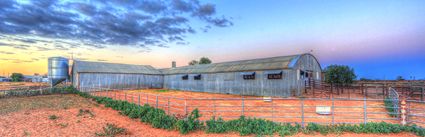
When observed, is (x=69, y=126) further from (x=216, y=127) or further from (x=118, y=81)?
(x=118, y=81)

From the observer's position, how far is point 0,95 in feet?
57.1

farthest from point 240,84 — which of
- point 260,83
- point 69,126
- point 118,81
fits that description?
point 118,81

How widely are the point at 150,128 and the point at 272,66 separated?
13975 mm

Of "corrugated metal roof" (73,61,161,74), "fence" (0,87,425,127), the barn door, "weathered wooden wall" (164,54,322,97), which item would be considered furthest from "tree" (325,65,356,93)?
"corrugated metal roof" (73,61,161,74)

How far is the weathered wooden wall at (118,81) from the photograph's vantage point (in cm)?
2427

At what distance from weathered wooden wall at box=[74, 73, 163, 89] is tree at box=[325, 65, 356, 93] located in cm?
2663

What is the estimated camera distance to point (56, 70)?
26.6 m

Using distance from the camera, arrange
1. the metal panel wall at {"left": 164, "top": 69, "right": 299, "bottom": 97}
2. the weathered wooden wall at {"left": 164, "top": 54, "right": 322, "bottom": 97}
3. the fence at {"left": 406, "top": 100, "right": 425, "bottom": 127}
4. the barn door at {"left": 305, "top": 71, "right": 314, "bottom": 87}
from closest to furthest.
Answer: the fence at {"left": 406, "top": 100, "right": 425, "bottom": 127} < the weathered wooden wall at {"left": 164, "top": 54, "right": 322, "bottom": 97} < the metal panel wall at {"left": 164, "top": 69, "right": 299, "bottom": 97} < the barn door at {"left": 305, "top": 71, "right": 314, "bottom": 87}

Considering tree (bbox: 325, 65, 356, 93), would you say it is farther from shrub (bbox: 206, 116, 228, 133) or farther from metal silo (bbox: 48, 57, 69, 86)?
metal silo (bbox: 48, 57, 69, 86)

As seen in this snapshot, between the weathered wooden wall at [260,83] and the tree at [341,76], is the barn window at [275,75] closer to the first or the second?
the weathered wooden wall at [260,83]

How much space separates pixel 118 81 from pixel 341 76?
97.9 ft

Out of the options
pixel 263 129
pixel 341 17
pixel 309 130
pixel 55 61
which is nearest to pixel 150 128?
pixel 263 129

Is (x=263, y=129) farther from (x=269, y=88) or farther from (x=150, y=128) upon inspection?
(x=269, y=88)

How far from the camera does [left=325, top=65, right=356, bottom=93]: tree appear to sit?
2067 cm
